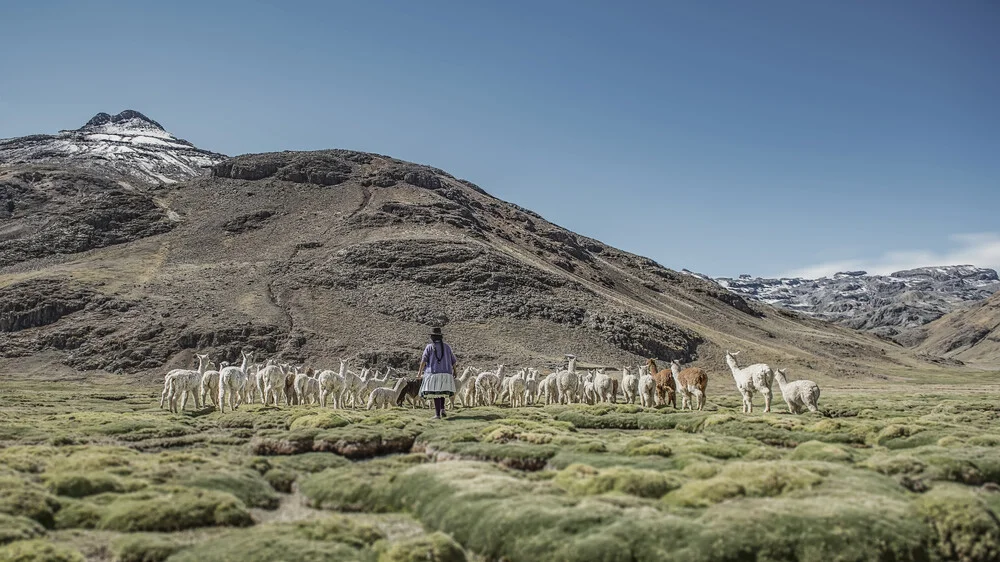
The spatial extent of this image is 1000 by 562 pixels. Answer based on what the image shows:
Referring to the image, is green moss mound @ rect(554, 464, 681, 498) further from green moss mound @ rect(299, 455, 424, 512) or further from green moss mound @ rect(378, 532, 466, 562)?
green moss mound @ rect(299, 455, 424, 512)

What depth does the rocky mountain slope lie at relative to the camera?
305ft

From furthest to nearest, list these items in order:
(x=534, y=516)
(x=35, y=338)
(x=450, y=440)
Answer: (x=35, y=338) < (x=450, y=440) < (x=534, y=516)

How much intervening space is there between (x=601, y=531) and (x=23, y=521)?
33.1 ft

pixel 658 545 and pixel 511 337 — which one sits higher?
pixel 511 337

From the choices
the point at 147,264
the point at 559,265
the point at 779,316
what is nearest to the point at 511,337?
the point at 559,265

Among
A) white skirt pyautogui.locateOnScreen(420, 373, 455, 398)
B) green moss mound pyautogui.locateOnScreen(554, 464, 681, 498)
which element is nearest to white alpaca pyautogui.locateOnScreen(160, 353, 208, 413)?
white skirt pyautogui.locateOnScreen(420, 373, 455, 398)

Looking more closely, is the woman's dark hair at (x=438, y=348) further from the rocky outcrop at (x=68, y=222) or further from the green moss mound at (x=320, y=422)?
the rocky outcrop at (x=68, y=222)

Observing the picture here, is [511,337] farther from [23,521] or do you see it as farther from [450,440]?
[23,521]

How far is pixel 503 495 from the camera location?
14109mm

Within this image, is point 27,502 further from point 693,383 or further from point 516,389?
point 516,389

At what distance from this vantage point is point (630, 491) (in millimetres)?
14703

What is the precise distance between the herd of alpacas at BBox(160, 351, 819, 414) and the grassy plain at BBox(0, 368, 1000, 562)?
5.98 m

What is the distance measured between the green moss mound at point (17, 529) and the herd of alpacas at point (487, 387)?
2113cm

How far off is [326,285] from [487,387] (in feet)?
232
